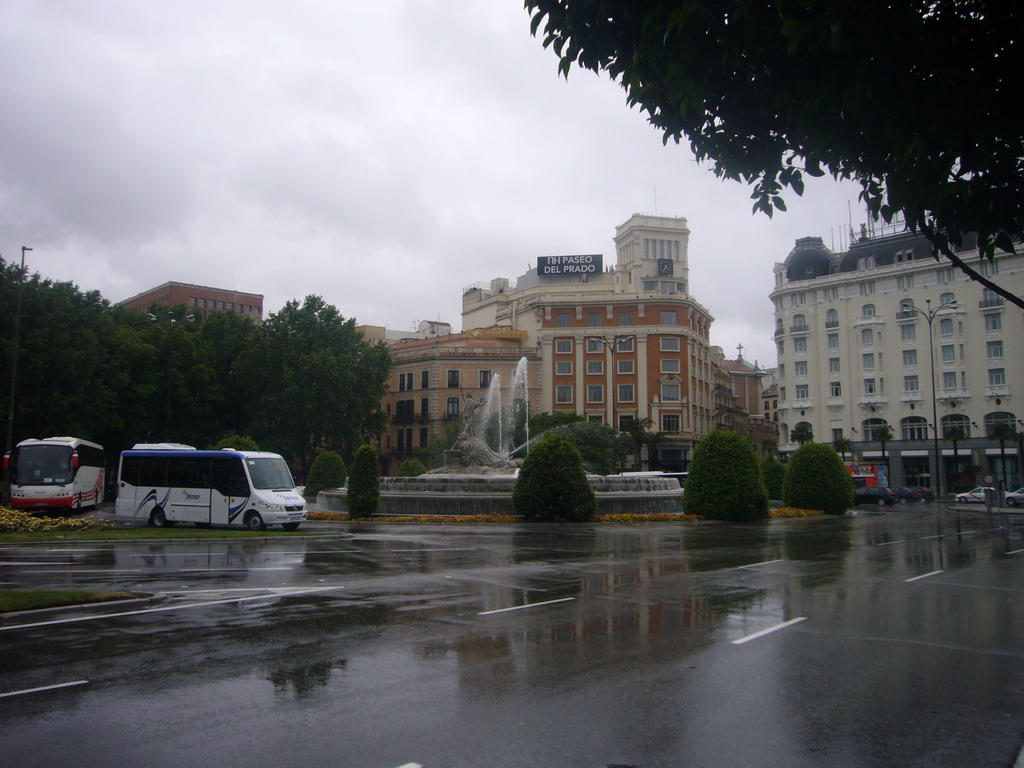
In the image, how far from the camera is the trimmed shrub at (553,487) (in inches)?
1105

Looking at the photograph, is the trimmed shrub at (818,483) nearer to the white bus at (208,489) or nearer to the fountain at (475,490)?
the fountain at (475,490)

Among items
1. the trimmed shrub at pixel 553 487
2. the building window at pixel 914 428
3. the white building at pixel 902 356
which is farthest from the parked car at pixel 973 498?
the trimmed shrub at pixel 553 487

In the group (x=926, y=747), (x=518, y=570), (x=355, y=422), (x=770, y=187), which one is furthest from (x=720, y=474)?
(x=355, y=422)

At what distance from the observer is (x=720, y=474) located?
30.4m

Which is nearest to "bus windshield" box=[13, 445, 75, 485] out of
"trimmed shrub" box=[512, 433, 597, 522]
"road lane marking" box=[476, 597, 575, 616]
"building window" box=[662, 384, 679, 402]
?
"trimmed shrub" box=[512, 433, 597, 522]

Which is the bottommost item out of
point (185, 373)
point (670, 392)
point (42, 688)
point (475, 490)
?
point (42, 688)

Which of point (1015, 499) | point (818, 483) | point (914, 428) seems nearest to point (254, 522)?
point (818, 483)

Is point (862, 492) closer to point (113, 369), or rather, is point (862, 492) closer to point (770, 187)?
point (113, 369)

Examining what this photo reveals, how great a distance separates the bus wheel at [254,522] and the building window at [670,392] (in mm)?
58813

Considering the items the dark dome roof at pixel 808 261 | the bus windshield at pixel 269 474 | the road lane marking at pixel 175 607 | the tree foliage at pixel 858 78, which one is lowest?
A: the road lane marking at pixel 175 607

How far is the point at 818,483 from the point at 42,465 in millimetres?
31858

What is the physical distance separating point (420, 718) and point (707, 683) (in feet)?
8.23

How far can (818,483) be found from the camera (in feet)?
119

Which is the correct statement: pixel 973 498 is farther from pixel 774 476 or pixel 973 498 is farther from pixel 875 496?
pixel 774 476
